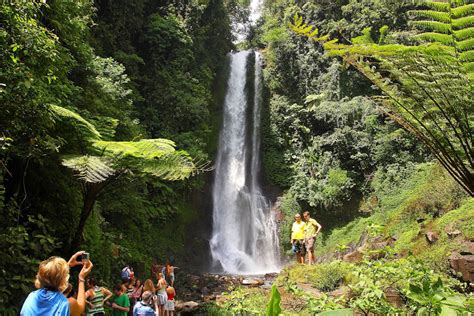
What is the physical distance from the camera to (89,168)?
445 cm

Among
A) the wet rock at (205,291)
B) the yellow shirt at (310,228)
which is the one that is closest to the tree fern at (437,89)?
the yellow shirt at (310,228)

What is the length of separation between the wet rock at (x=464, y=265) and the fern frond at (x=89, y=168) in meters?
4.82

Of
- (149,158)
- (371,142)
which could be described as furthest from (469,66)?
(371,142)

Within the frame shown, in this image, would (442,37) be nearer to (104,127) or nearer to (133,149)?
(133,149)

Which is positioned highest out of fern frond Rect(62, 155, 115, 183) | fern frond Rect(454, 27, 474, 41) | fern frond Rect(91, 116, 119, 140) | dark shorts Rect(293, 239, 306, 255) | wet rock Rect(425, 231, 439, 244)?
fern frond Rect(91, 116, 119, 140)

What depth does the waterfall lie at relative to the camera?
14502 mm

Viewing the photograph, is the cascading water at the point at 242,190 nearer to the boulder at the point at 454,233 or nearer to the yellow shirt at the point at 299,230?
the yellow shirt at the point at 299,230

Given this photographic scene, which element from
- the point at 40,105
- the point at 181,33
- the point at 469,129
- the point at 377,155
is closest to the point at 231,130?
the point at 181,33

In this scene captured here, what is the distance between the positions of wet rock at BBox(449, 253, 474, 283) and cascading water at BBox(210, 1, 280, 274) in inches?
351

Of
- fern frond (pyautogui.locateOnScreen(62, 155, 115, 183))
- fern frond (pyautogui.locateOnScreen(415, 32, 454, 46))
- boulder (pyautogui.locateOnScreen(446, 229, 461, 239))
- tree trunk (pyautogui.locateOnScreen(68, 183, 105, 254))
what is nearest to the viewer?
fern frond (pyautogui.locateOnScreen(415, 32, 454, 46))

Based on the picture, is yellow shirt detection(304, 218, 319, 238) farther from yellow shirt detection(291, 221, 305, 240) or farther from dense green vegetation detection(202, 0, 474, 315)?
dense green vegetation detection(202, 0, 474, 315)

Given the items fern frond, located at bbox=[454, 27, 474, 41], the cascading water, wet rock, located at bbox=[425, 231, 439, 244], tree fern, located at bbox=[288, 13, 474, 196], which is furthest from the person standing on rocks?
the cascading water

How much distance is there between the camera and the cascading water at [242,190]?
14.5 metres

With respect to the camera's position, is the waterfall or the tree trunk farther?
the waterfall
